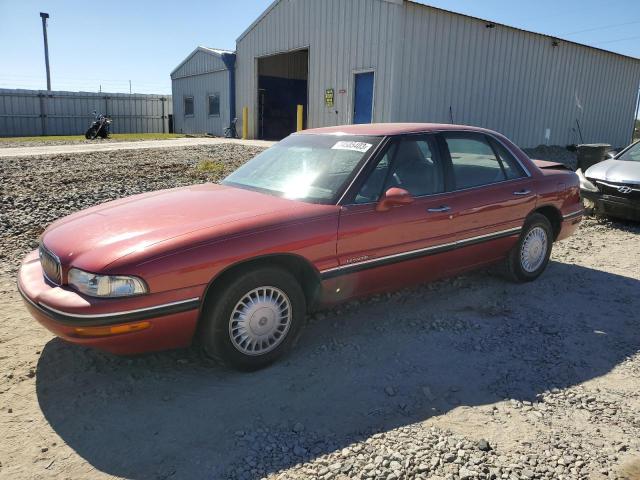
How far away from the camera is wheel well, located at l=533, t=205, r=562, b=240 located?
5117 mm

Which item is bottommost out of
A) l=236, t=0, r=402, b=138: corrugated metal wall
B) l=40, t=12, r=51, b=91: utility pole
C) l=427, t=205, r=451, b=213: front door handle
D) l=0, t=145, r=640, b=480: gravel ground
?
l=0, t=145, r=640, b=480: gravel ground

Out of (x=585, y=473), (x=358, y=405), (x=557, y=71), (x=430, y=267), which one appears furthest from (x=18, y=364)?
(x=557, y=71)

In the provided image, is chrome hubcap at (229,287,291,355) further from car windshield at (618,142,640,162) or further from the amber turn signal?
car windshield at (618,142,640,162)

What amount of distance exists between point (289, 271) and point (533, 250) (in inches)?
111

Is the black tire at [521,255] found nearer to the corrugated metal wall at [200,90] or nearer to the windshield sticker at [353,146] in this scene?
the windshield sticker at [353,146]

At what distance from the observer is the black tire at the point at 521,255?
16.1ft

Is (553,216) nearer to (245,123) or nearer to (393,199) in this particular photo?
(393,199)

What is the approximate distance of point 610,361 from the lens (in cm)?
353

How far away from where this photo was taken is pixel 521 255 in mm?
4957

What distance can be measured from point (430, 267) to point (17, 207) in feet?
19.5

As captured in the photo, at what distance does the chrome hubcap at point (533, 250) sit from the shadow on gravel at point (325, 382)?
1.95 ft

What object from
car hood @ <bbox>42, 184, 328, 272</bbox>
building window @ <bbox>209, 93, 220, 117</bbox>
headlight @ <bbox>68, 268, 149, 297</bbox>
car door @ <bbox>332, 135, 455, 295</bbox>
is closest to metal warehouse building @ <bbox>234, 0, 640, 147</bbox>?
building window @ <bbox>209, 93, 220, 117</bbox>

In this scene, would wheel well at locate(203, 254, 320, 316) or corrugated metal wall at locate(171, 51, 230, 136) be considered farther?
corrugated metal wall at locate(171, 51, 230, 136)

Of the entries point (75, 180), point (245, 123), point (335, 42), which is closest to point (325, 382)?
point (75, 180)
